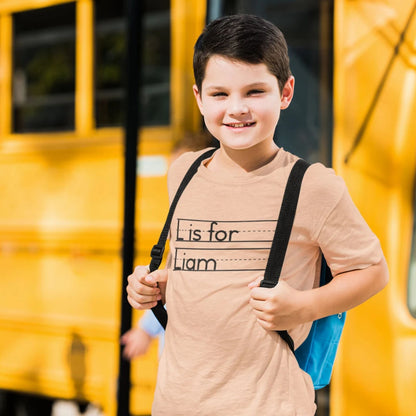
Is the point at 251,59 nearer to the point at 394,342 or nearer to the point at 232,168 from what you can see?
the point at 232,168

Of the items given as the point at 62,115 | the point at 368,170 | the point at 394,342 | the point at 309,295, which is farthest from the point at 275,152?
the point at 62,115

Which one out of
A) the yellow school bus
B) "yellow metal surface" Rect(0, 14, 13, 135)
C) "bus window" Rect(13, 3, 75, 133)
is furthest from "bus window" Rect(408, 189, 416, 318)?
"yellow metal surface" Rect(0, 14, 13, 135)

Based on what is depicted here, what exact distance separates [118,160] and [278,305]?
1.69 meters

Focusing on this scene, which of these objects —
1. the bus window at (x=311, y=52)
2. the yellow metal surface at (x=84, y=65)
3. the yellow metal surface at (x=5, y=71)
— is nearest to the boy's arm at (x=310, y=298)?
the bus window at (x=311, y=52)

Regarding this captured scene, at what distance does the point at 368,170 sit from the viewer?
4.99 feet

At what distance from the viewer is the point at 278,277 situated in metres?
0.71

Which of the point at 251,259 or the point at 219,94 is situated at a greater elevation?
the point at 219,94

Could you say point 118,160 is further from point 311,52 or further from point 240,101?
point 240,101

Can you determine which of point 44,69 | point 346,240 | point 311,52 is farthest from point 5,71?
point 346,240

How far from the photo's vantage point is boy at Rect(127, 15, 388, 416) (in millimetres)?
718

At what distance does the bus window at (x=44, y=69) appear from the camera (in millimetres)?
2494

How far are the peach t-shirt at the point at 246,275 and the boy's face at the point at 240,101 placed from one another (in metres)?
0.05

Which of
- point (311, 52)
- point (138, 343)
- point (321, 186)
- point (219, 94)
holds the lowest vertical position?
point (138, 343)

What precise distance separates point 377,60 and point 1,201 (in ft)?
5.66
